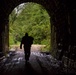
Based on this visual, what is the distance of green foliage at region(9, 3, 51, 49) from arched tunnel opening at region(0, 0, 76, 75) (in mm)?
13324

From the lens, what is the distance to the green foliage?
122 feet

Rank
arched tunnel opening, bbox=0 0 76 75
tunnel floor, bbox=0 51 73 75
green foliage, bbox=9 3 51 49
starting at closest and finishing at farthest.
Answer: tunnel floor, bbox=0 51 73 75, arched tunnel opening, bbox=0 0 76 75, green foliage, bbox=9 3 51 49

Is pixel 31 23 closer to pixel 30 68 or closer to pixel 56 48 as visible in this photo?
pixel 56 48

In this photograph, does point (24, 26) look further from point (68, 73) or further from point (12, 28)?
point (68, 73)

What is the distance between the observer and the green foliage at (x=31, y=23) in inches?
1469

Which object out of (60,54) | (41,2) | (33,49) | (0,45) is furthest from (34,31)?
(60,54)

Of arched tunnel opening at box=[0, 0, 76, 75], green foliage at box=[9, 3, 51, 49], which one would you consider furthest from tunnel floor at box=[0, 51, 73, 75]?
green foliage at box=[9, 3, 51, 49]

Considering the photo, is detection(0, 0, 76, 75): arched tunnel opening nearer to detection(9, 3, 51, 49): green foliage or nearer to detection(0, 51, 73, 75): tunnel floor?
detection(0, 51, 73, 75): tunnel floor

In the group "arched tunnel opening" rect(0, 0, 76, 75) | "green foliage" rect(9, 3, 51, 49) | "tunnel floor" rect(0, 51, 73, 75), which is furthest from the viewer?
"green foliage" rect(9, 3, 51, 49)

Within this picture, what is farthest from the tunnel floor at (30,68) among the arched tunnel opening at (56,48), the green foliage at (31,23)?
the green foliage at (31,23)

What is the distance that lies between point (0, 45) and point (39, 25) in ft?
58.4

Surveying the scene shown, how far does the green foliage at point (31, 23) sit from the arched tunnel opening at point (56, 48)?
13324 mm

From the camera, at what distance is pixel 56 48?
829 inches

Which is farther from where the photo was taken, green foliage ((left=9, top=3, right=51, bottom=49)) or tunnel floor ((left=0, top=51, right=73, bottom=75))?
green foliage ((left=9, top=3, right=51, bottom=49))
